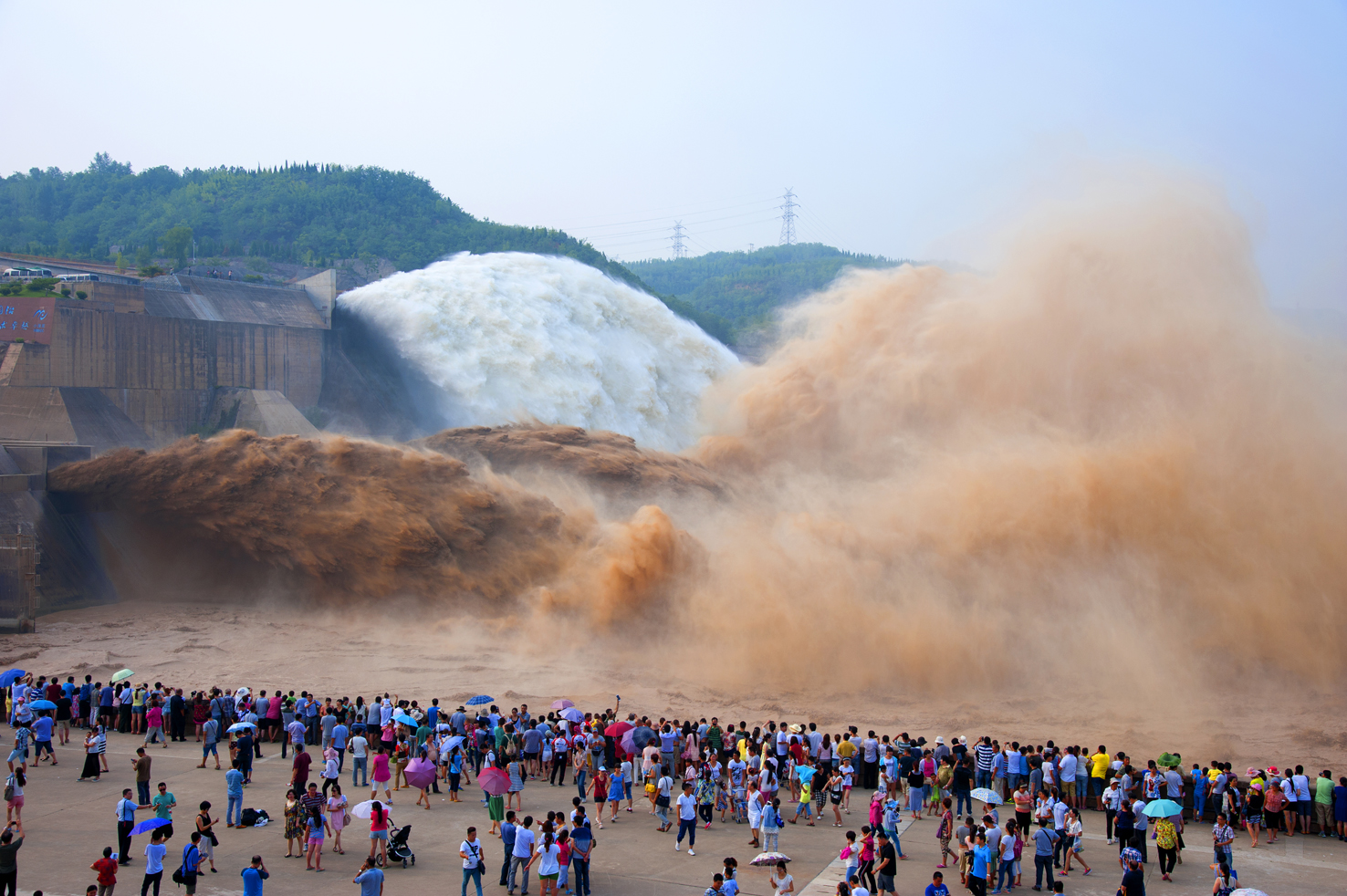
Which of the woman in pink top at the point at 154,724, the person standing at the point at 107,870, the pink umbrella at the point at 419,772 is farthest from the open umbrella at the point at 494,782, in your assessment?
the woman in pink top at the point at 154,724

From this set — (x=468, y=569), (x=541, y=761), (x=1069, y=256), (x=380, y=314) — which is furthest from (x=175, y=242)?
(x=541, y=761)

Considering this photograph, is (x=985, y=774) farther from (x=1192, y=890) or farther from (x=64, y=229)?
(x=64, y=229)

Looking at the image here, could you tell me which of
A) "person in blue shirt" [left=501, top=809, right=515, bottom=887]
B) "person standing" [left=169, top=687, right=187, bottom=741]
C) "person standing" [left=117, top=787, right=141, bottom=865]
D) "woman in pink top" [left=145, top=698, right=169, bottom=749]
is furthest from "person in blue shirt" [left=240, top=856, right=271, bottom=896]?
"person standing" [left=169, top=687, right=187, bottom=741]

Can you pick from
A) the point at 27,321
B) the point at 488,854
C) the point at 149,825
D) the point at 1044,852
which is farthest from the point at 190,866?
the point at 27,321

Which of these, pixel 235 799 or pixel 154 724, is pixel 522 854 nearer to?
pixel 235 799

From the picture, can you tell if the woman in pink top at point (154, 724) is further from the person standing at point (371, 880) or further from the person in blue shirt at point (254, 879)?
the person standing at point (371, 880)

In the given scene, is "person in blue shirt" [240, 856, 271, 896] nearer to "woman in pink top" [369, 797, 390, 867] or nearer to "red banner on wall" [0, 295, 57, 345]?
"woman in pink top" [369, 797, 390, 867]
